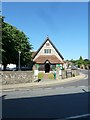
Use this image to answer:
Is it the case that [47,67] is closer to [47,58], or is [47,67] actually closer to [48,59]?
[48,59]

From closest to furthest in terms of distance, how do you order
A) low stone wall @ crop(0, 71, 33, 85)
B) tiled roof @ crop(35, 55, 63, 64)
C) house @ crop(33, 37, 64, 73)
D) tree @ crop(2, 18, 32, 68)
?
low stone wall @ crop(0, 71, 33, 85) → tree @ crop(2, 18, 32, 68) → house @ crop(33, 37, 64, 73) → tiled roof @ crop(35, 55, 63, 64)

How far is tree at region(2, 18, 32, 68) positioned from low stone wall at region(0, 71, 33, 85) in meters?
11.5

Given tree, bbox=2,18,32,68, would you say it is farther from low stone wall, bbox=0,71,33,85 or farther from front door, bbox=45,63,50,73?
low stone wall, bbox=0,71,33,85

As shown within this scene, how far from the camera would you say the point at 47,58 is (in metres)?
74.3

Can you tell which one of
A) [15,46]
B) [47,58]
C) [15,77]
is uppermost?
[15,46]

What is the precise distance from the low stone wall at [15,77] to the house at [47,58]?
34.9 metres

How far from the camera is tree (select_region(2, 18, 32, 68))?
1957 inches

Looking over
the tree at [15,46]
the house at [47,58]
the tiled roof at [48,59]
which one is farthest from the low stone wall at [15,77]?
the tiled roof at [48,59]

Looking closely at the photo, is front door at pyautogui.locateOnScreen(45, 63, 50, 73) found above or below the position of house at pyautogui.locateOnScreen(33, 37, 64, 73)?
below

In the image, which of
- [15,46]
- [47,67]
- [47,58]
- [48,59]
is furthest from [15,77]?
[47,58]

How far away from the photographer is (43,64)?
72062 mm

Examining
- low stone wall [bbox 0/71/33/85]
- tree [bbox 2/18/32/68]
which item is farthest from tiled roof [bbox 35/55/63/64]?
low stone wall [bbox 0/71/33/85]

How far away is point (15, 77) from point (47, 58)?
129ft

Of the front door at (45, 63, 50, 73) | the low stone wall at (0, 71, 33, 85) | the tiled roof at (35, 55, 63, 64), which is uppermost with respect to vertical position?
the tiled roof at (35, 55, 63, 64)
